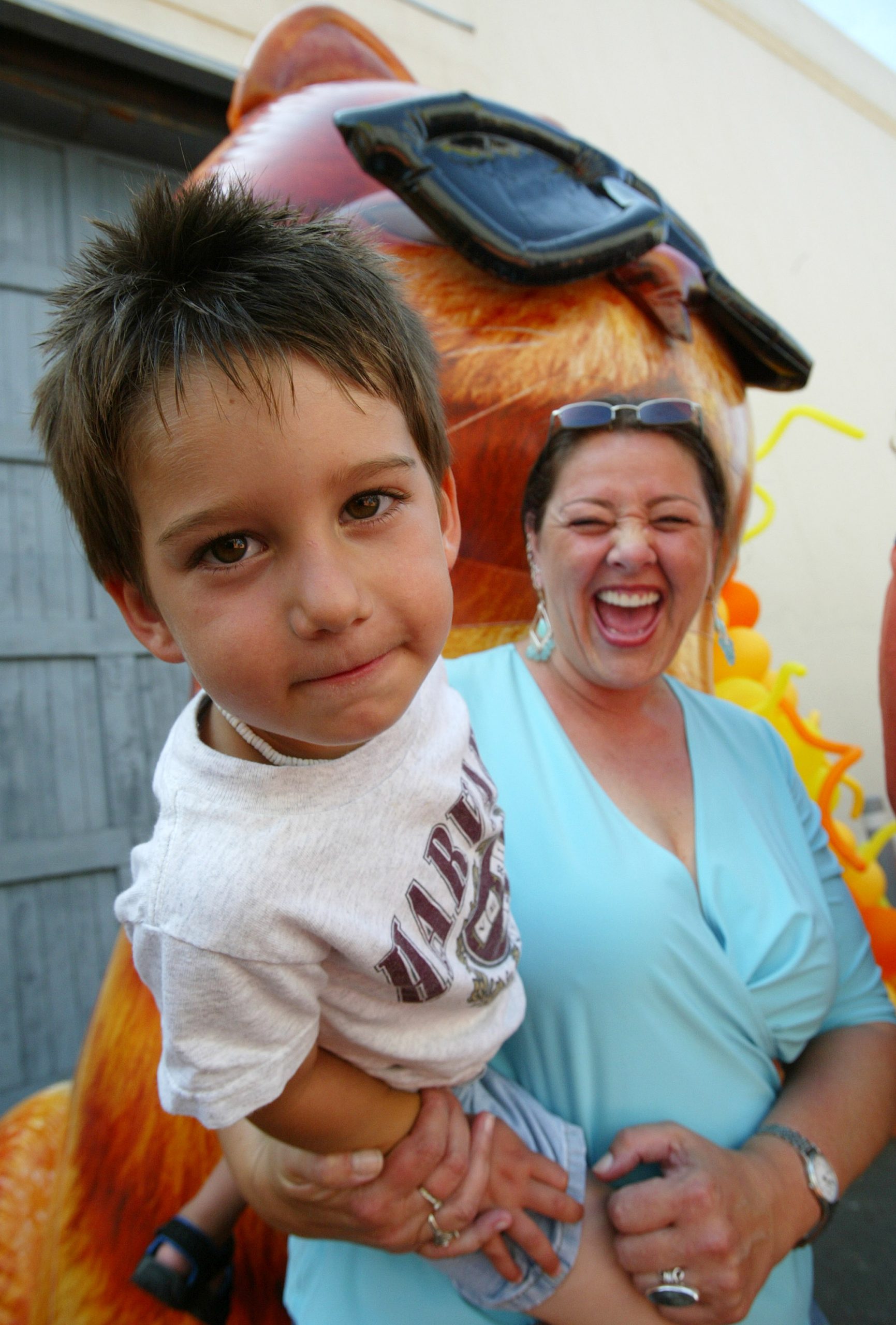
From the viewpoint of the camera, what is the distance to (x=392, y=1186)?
604 mm

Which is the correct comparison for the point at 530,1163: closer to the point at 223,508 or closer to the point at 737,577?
the point at 223,508

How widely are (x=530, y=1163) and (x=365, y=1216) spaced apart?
153mm

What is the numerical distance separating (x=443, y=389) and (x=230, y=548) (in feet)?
2.04

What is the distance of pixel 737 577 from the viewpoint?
2.63m

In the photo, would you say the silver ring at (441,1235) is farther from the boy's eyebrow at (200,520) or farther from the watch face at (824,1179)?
the boy's eyebrow at (200,520)

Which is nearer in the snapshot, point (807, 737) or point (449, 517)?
point (449, 517)

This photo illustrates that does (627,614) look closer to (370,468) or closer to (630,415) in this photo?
(630,415)

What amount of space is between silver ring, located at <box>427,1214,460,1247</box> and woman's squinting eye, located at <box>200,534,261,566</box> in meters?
0.54

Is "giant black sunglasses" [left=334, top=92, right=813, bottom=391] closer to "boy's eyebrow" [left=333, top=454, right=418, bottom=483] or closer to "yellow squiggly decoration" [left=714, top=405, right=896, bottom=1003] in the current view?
"yellow squiggly decoration" [left=714, top=405, right=896, bottom=1003]

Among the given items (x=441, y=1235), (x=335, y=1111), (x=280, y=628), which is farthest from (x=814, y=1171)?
(x=280, y=628)

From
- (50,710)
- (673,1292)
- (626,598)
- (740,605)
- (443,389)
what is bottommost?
(50,710)

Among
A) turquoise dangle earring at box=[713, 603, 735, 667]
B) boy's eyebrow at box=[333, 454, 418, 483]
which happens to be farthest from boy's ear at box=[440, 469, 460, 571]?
turquoise dangle earring at box=[713, 603, 735, 667]

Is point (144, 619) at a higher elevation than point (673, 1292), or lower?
higher

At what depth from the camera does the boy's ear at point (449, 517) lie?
569 mm
